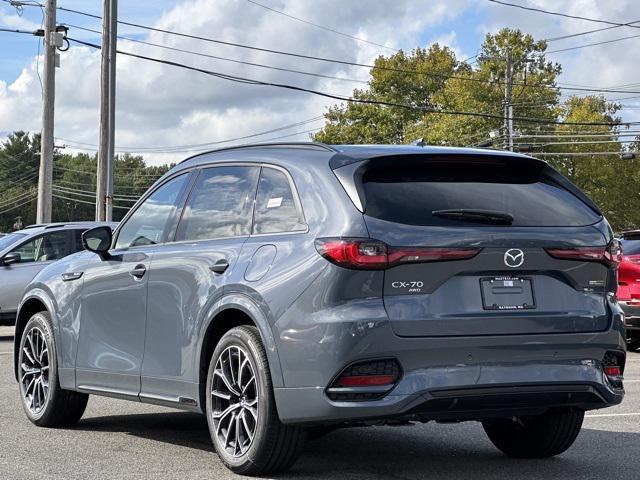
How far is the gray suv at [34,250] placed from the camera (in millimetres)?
18438

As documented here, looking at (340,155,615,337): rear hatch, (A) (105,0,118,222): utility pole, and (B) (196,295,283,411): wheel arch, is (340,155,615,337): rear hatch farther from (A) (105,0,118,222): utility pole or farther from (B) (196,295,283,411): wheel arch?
(A) (105,0,118,222): utility pole

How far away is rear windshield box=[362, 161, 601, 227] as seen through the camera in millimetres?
6289

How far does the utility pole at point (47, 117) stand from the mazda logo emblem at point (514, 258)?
2473 centimetres

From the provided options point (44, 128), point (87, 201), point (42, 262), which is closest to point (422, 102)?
point (44, 128)

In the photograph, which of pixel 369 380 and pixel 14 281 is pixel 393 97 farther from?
pixel 369 380

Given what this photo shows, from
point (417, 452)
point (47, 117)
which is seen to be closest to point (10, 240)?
point (417, 452)

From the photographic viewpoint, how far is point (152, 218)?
7977mm

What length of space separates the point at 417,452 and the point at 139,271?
2056 mm

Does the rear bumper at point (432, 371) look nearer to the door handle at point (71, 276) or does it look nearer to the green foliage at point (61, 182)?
the door handle at point (71, 276)

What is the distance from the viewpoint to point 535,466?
283 inches

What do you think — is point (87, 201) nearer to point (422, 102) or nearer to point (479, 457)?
point (422, 102)

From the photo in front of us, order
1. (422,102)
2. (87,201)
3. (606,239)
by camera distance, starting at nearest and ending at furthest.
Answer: (606,239)
(422,102)
(87,201)

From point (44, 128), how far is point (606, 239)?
2605 cm

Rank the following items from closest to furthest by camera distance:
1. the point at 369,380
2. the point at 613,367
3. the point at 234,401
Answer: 1. the point at 369,380
2. the point at 613,367
3. the point at 234,401
